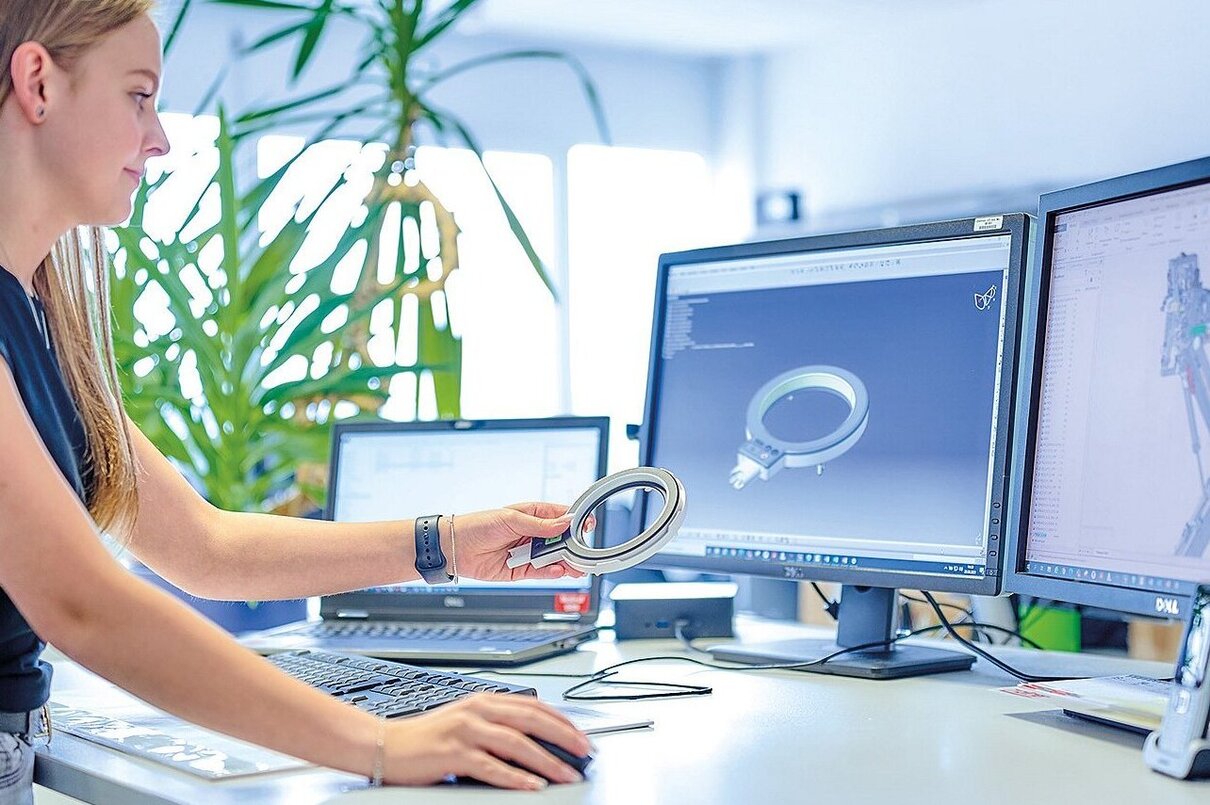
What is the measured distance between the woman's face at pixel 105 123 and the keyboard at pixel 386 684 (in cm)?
45

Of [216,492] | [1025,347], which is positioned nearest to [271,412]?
[216,492]

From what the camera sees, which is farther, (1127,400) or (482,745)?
(1127,400)

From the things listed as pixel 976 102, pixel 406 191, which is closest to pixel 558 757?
pixel 406 191

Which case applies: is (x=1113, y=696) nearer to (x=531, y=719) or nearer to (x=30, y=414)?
(x=531, y=719)

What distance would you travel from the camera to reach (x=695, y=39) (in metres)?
6.64

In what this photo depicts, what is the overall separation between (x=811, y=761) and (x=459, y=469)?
838 mm

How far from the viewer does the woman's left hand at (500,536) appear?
1.36 m

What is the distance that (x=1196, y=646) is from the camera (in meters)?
0.97

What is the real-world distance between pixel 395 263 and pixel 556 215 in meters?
4.18

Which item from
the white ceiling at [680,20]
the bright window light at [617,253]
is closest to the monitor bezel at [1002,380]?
the white ceiling at [680,20]

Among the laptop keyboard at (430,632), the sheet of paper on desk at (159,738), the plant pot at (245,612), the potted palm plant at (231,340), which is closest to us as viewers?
the sheet of paper on desk at (159,738)

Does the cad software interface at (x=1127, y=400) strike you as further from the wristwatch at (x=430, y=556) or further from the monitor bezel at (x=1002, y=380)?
the wristwatch at (x=430, y=556)

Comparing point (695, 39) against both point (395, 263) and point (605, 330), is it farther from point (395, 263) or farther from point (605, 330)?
point (395, 263)

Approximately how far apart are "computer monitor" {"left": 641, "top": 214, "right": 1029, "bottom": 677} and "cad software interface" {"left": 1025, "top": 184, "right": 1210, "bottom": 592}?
0.30 ft
